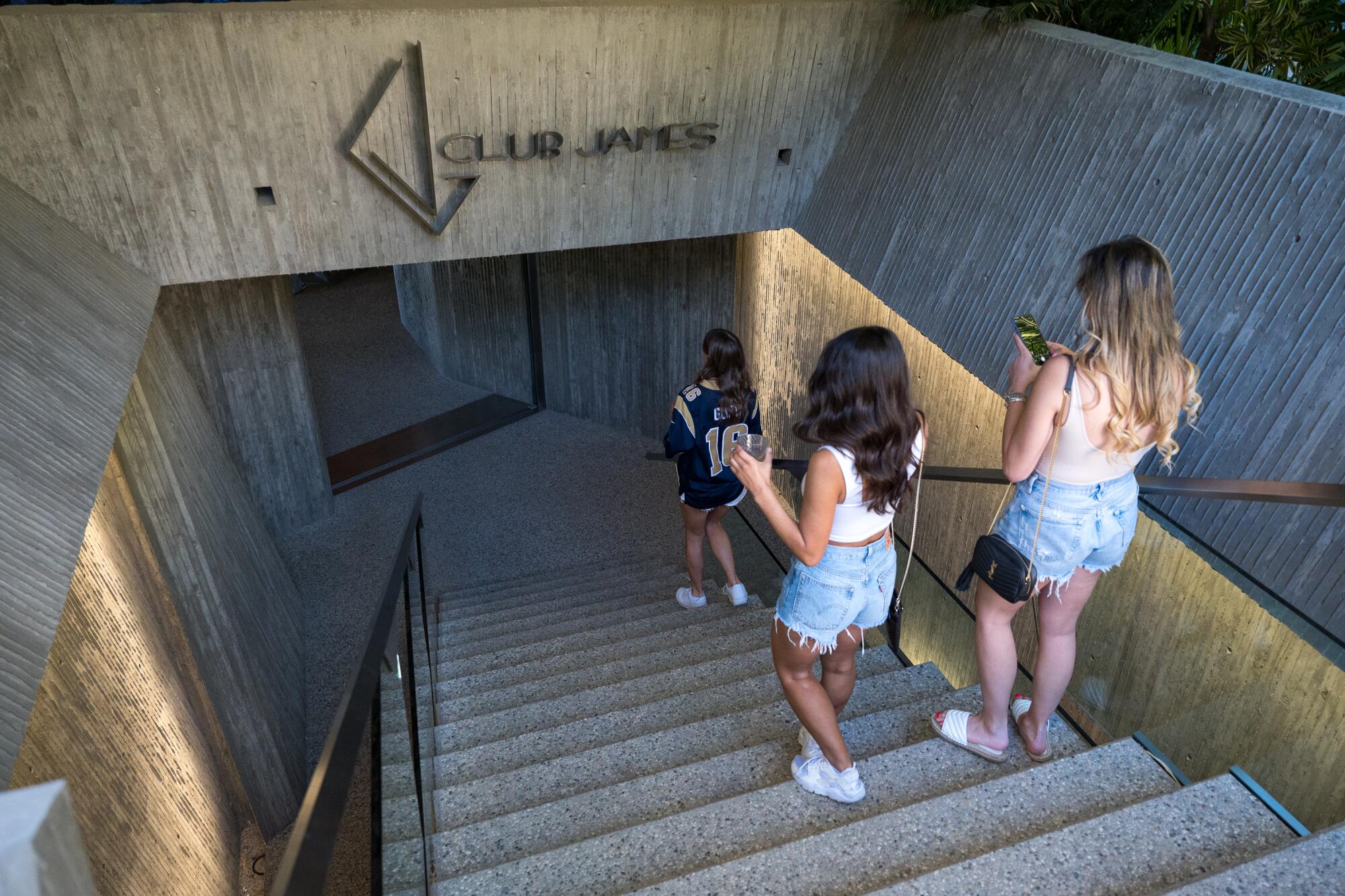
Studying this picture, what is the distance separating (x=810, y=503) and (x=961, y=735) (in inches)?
43.0

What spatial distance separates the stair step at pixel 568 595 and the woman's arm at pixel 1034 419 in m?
3.75

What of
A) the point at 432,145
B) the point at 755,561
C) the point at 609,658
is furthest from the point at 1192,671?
the point at 432,145

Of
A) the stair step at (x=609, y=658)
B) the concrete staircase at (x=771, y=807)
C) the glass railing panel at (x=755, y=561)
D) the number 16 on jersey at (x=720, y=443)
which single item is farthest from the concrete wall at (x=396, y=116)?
the concrete staircase at (x=771, y=807)

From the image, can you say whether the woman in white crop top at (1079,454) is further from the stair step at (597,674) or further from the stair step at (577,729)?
the stair step at (597,674)

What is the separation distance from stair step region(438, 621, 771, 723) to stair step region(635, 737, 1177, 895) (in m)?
1.64

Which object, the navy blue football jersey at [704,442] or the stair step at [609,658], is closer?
the stair step at [609,658]

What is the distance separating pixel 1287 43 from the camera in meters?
4.27

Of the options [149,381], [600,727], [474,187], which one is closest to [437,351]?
[474,187]

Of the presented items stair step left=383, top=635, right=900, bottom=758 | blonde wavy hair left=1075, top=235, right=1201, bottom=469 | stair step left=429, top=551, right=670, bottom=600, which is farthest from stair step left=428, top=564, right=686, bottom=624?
blonde wavy hair left=1075, top=235, right=1201, bottom=469

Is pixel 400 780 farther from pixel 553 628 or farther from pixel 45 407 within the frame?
pixel 553 628

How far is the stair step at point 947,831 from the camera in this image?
228cm

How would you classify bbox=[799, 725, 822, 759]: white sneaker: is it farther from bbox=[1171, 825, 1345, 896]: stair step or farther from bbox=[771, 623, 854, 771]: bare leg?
bbox=[1171, 825, 1345, 896]: stair step

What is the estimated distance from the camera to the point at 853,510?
2348mm

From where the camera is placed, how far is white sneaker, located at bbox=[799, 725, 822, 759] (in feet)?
8.95
